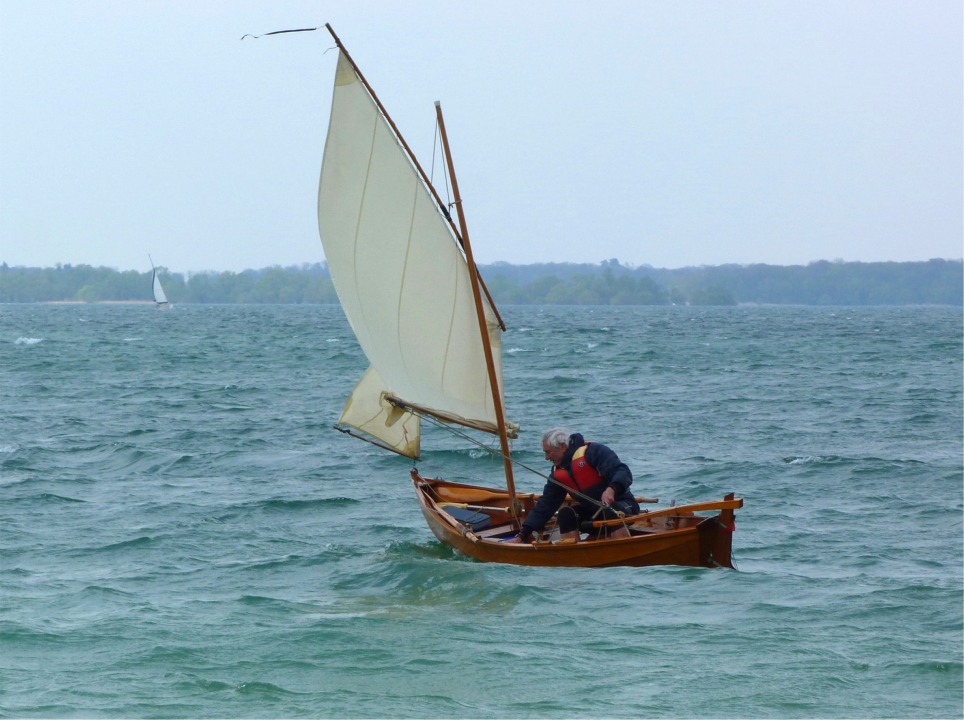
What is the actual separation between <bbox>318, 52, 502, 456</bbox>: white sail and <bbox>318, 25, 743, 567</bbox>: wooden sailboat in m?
0.01

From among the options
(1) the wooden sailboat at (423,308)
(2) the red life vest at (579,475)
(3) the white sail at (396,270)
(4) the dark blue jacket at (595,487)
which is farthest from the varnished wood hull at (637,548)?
(3) the white sail at (396,270)

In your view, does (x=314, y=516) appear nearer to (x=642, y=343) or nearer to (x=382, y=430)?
(x=382, y=430)

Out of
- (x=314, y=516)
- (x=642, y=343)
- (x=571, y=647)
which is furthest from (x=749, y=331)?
(x=571, y=647)

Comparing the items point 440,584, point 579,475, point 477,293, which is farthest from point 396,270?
point 440,584

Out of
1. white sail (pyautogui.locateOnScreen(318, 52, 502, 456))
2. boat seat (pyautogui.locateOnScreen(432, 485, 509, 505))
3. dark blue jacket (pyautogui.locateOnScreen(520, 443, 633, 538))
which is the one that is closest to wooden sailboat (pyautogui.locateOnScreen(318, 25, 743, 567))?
white sail (pyautogui.locateOnScreen(318, 52, 502, 456))

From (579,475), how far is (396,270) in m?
3.26

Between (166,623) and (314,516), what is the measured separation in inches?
218

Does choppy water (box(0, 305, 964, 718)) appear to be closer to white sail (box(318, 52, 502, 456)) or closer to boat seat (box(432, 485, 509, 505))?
boat seat (box(432, 485, 509, 505))

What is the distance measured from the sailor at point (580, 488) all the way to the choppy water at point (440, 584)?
55cm

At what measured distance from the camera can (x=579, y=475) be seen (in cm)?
1273

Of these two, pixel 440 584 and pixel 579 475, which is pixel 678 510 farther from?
pixel 440 584

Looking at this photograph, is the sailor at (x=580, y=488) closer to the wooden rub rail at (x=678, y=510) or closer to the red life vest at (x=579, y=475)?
the red life vest at (x=579, y=475)

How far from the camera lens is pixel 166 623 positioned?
11.5 metres

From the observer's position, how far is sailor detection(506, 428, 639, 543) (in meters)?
12.6
